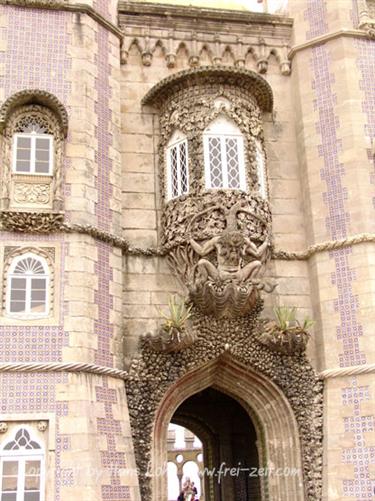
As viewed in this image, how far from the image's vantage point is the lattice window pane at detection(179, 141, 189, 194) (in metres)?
15.7

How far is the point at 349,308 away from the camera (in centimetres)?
1500

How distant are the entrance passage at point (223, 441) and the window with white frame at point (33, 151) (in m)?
7.53

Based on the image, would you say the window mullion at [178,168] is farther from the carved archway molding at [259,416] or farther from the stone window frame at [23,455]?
the stone window frame at [23,455]

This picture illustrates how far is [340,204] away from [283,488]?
622cm

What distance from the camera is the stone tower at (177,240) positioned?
1320cm

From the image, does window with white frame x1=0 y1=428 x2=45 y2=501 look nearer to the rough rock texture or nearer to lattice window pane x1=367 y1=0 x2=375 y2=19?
the rough rock texture

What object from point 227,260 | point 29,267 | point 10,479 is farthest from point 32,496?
point 227,260

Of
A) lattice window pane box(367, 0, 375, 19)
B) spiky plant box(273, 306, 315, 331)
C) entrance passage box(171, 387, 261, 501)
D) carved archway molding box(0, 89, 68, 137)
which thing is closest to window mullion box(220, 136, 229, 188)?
spiky plant box(273, 306, 315, 331)

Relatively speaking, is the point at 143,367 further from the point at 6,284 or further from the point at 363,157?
the point at 363,157

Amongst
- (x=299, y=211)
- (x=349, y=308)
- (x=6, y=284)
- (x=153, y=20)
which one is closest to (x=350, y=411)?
(x=349, y=308)

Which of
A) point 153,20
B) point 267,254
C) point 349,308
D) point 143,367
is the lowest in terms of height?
point 143,367

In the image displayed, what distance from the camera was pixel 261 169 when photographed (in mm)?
A: 16250

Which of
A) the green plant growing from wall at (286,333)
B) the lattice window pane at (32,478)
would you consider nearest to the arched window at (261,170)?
the green plant growing from wall at (286,333)

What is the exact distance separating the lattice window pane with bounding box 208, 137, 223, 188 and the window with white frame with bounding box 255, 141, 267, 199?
0.95m
